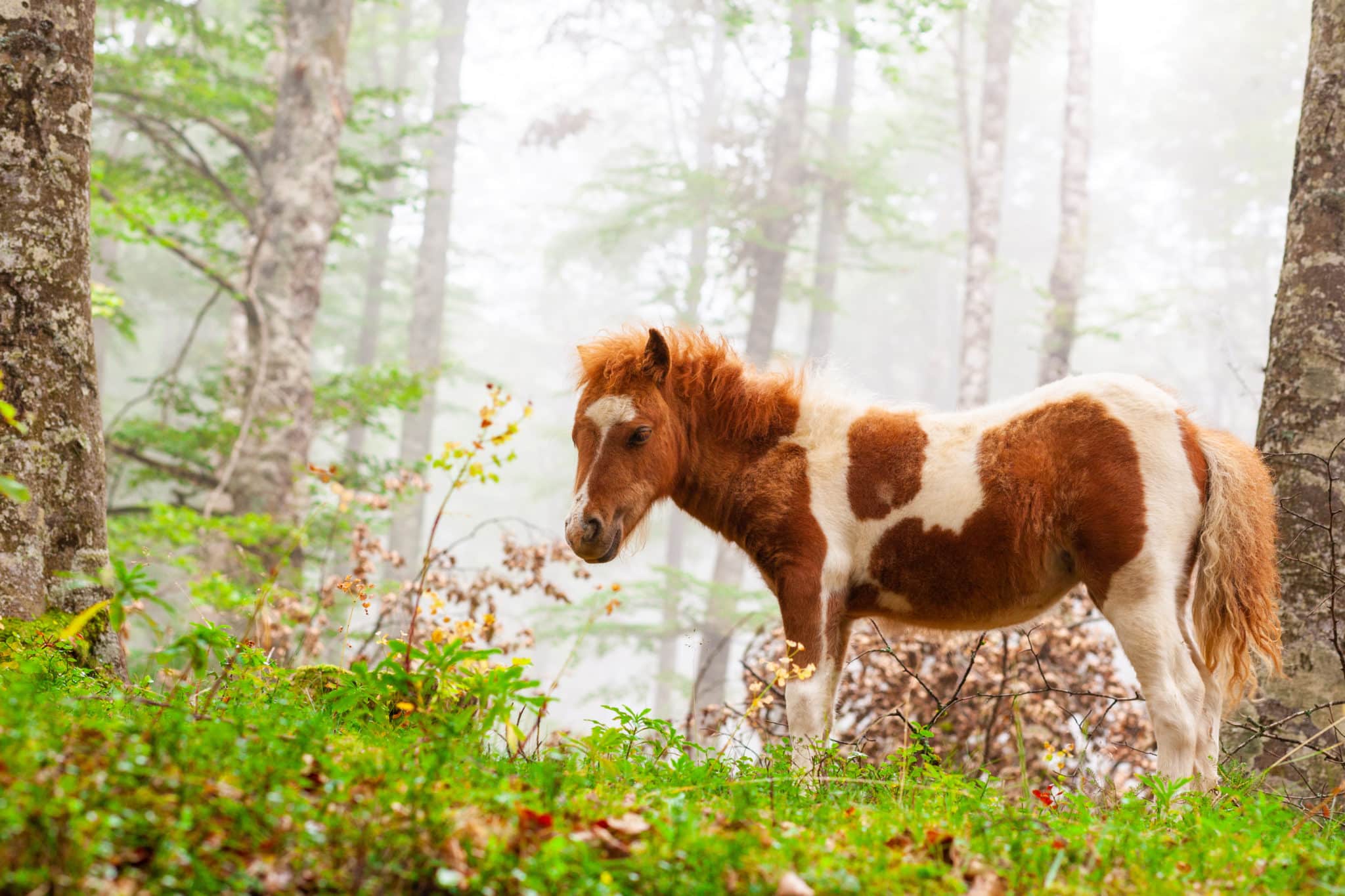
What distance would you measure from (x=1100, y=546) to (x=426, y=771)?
2964 mm

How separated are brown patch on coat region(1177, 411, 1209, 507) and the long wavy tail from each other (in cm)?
2

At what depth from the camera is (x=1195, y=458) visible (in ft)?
13.2

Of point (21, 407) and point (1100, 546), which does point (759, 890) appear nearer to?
point (1100, 546)

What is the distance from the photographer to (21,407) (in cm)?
373

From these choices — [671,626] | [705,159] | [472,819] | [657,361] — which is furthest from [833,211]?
[472,819]

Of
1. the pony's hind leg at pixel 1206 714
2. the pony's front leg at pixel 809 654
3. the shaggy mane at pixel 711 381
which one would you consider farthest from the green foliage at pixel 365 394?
the pony's hind leg at pixel 1206 714

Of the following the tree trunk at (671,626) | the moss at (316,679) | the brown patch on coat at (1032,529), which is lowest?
the tree trunk at (671,626)

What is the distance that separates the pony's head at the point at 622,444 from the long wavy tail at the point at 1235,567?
2351 millimetres

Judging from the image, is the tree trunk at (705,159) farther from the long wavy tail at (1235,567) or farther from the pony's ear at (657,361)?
the long wavy tail at (1235,567)

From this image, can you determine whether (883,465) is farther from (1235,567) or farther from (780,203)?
(780,203)

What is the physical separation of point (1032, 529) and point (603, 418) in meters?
1.99

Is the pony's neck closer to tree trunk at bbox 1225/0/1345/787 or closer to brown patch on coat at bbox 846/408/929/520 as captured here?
brown patch on coat at bbox 846/408/929/520

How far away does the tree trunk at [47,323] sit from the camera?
12.2 feet

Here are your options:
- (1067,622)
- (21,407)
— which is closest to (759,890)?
(21,407)
